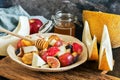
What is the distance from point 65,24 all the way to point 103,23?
15 cm

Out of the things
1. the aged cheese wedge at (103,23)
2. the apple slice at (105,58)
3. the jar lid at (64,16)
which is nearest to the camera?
the apple slice at (105,58)

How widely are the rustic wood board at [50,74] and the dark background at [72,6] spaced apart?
76mm

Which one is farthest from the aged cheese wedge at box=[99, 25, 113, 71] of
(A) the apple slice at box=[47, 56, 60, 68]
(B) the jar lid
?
(B) the jar lid

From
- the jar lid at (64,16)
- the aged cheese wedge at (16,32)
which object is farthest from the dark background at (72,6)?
the aged cheese wedge at (16,32)

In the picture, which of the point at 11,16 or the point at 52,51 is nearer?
the point at 52,51

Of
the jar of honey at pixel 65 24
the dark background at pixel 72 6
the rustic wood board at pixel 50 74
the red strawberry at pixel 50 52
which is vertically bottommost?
the rustic wood board at pixel 50 74

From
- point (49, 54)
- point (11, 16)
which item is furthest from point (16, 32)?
point (49, 54)

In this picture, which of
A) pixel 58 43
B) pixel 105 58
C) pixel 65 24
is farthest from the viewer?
pixel 65 24

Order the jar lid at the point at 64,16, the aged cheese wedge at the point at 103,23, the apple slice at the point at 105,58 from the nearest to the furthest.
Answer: the apple slice at the point at 105,58, the aged cheese wedge at the point at 103,23, the jar lid at the point at 64,16

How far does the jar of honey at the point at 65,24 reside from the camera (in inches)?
37.7

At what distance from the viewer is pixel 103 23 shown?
2.92 ft

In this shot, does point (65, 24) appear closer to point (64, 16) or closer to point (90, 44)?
point (64, 16)

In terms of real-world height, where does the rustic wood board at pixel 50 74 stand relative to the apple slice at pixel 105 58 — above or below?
below

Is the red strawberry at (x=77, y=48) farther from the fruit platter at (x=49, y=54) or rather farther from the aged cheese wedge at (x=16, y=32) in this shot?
the aged cheese wedge at (x=16, y=32)
